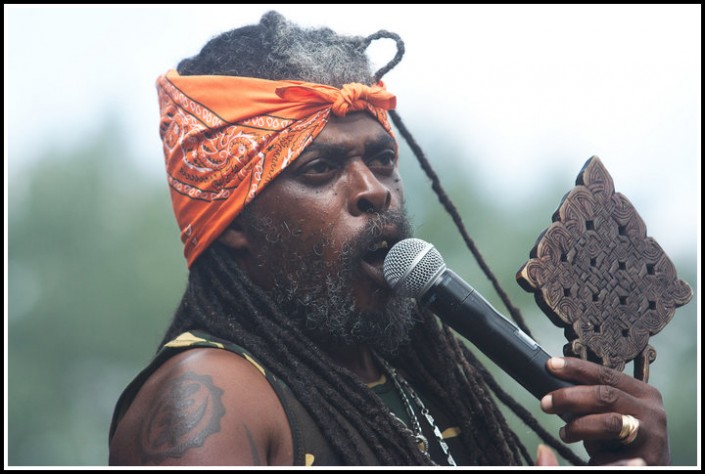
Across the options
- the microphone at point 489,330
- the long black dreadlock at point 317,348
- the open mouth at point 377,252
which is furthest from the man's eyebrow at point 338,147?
the microphone at point 489,330

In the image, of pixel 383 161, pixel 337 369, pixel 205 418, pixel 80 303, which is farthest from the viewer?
pixel 80 303

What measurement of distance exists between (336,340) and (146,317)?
843 centimetres

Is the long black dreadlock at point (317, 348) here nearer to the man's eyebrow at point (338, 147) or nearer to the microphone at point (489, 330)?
the man's eyebrow at point (338, 147)

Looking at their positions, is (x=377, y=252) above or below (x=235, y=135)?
below

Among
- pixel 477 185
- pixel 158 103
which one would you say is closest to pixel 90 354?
pixel 477 185

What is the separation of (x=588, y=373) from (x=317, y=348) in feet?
3.25

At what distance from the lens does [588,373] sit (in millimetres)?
2953

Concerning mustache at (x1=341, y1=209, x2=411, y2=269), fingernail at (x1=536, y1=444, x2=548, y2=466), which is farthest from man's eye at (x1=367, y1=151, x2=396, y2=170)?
fingernail at (x1=536, y1=444, x2=548, y2=466)

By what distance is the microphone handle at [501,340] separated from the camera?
291cm

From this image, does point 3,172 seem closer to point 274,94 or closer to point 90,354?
point 274,94

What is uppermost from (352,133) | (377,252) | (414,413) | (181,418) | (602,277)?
(352,133)

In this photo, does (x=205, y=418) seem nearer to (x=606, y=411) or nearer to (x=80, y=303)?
(x=606, y=411)

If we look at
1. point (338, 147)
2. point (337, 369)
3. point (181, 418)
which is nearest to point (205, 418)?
point (181, 418)

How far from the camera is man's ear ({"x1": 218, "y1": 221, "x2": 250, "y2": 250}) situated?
3.60 metres
